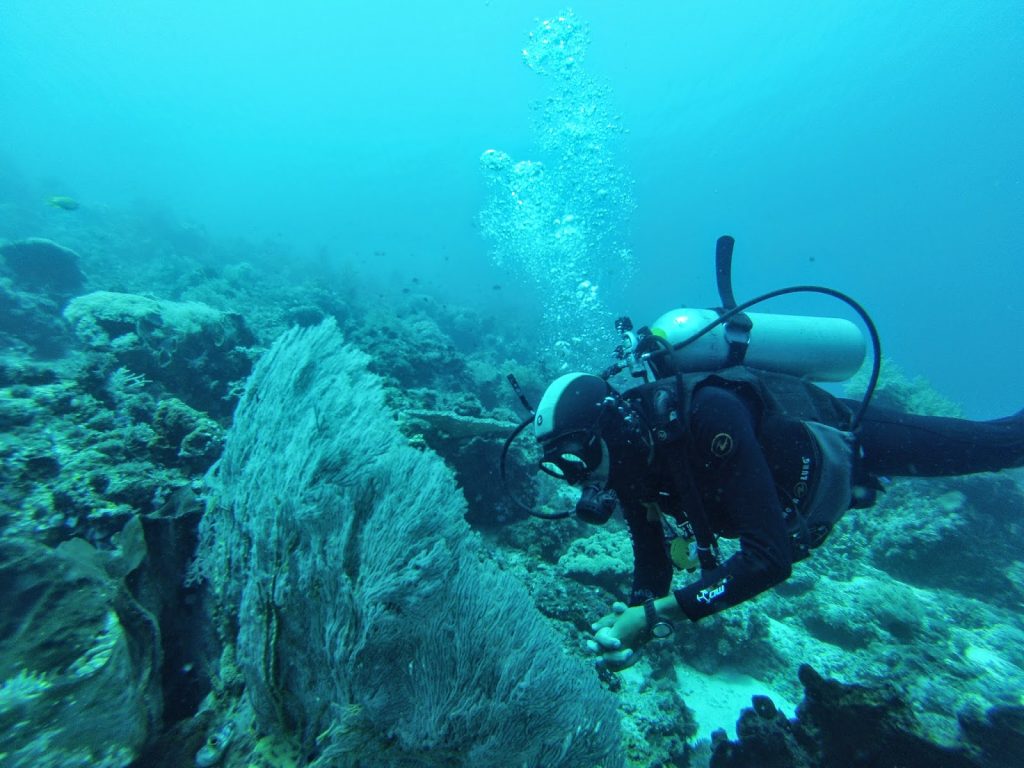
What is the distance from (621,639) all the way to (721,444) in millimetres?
1314

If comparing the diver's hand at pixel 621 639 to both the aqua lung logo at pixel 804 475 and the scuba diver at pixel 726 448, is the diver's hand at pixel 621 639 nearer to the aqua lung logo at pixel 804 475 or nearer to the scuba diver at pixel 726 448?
the scuba diver at pixel 726 448

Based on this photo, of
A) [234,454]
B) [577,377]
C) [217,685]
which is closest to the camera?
[217,685]

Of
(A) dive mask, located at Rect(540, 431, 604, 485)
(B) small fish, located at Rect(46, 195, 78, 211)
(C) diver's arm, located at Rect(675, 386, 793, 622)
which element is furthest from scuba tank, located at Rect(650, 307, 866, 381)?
(B) small fish, located at Rect(46, 195, 78, 211)

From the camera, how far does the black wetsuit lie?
103 inches

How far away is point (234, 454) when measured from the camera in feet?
9.69

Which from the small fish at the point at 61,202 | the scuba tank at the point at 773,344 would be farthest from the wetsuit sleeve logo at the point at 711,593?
the small fish at the point at 61,202

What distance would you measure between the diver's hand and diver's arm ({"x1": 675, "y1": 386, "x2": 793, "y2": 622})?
183 mm

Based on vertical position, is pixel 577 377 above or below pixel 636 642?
above

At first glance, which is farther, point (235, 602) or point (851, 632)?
point (851, 632)

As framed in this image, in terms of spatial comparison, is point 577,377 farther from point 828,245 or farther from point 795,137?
point 828,245

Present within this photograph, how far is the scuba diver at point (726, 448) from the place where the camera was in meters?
2.69

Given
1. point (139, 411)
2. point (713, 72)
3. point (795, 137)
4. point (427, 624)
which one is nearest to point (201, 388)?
point (139, 411)

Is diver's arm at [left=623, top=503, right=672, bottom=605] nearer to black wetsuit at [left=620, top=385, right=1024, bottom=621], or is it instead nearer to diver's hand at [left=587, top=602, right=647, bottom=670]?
black wetsuit at [left=620, top=385, right=1024, bottom=621]

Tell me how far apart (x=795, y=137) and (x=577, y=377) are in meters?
123
